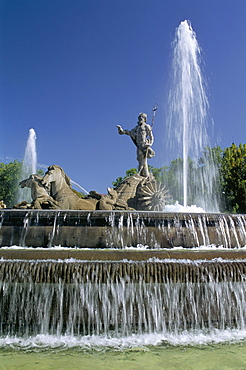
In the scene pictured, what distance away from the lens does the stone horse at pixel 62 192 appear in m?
10.3

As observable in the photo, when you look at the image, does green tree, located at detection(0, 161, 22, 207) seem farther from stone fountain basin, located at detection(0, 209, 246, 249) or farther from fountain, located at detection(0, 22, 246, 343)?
fountain, located at detection(0, 22, 246, 343)

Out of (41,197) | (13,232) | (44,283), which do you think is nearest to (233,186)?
(41,197)

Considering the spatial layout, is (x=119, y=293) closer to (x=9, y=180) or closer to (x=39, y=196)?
(x=39, y=196)

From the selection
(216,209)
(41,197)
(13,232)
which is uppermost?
(216,209)

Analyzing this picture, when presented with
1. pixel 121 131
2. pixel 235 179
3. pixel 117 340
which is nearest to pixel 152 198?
pixel 121 131

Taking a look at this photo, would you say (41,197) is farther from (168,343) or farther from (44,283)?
(168,343)

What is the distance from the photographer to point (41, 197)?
10484 millimetres

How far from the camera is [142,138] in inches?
609

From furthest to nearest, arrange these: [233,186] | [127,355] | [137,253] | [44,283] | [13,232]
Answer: [233,186] < [13,232] < [137,253] < [44,283] < [127,355]

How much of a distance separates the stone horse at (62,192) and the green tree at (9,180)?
33.5 metres

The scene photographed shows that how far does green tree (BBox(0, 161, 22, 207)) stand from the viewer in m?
42.9

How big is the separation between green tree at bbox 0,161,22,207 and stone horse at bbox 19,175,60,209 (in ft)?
109

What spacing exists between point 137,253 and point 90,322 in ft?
4.23

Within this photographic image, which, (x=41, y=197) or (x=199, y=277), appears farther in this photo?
(x=41, y=197)
